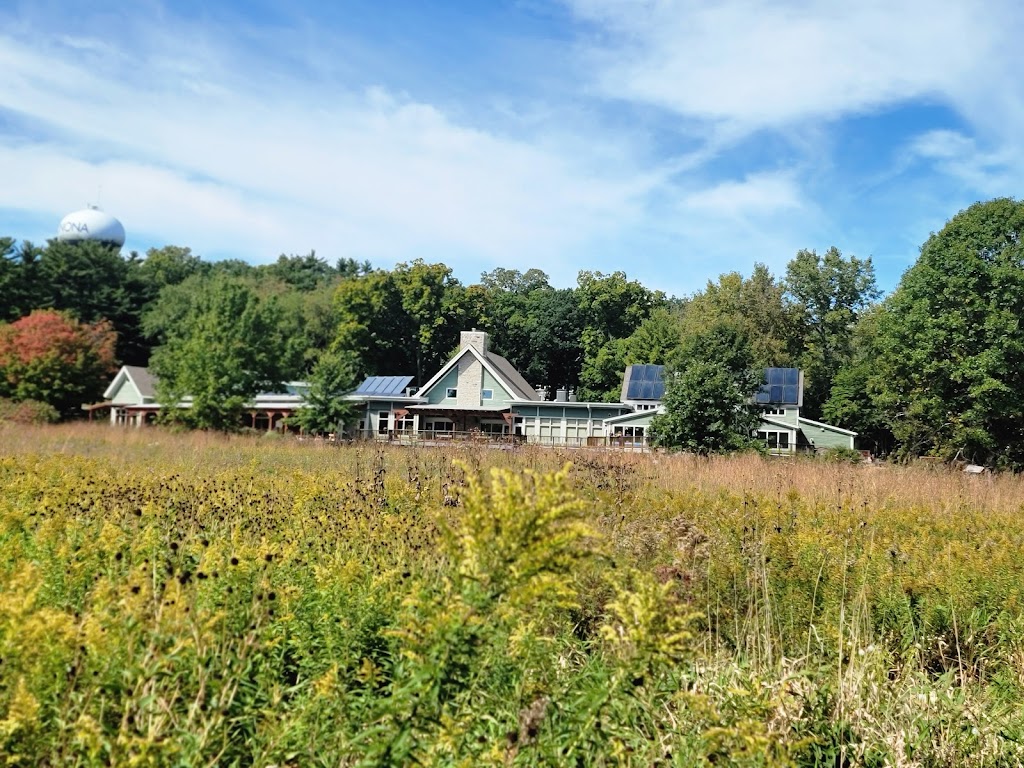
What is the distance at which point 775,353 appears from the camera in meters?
52.6

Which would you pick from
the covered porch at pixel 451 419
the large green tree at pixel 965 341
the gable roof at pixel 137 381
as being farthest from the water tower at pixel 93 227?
the large green tree at pixel 965 341

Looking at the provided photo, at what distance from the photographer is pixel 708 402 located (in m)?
24.7

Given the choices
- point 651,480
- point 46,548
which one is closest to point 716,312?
point 651,480

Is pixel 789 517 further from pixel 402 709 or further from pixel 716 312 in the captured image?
pixel 716 312

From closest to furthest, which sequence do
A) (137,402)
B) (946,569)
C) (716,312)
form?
(946,569)
(137,402)
(716,312)

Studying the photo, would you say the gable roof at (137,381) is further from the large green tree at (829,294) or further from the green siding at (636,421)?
the large green tree at (829,294)

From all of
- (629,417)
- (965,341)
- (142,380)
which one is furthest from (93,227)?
(965,341)

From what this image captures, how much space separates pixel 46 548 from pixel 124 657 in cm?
Answer: 214

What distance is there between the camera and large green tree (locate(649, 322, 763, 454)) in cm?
2466

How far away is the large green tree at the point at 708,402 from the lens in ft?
80.9

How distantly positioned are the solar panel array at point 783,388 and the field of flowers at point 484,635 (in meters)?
31.9

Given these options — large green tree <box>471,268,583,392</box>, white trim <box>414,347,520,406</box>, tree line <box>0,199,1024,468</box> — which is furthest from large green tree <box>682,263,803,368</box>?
white trim <box>414,347,520,406</box>

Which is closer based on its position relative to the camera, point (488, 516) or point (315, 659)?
point (488, 516)

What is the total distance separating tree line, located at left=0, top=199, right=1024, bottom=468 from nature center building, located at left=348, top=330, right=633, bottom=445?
4536 mm
